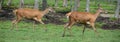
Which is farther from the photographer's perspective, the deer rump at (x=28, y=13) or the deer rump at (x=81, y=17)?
the deer rump at (x=28, y=13)

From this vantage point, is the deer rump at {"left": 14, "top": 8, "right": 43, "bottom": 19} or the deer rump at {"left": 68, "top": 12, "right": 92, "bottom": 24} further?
the deer rump at {"left": 14, "top": 8, "right": 43, "bottom": 19}

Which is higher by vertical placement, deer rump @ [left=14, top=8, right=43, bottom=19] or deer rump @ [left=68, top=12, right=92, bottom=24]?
deer rump @ [left=68, top=12, right=92, bottom=24]

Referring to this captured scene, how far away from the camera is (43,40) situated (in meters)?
19.5

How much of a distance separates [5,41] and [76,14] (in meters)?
5.77

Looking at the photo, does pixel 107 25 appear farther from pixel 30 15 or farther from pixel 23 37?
pixel 23 37

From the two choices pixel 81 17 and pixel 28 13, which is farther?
pixel 28 13

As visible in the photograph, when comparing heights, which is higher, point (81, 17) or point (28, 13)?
point (81, 17)

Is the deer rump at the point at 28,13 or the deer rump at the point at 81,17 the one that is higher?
the deer rump at the point at 81,17

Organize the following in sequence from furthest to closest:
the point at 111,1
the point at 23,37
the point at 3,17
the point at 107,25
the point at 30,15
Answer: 1. the point at 111,1
2. the point at 3,17
3. the point at 107,25
4. the point at 30,15
5. the point at 23,37

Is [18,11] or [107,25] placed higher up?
[18,11]

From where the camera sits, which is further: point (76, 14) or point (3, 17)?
point (3, 17)

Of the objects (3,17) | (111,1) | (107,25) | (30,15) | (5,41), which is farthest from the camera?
(111,1)

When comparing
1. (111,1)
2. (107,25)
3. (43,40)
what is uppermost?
(43,40)

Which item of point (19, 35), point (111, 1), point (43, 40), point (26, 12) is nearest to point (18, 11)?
point (26, 12)
